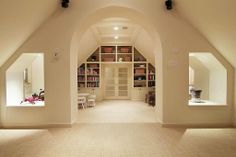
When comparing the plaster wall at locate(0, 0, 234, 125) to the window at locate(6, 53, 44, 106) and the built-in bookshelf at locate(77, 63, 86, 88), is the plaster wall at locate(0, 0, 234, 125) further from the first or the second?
the built-in bookshelf at locate(77, 63, 86, 88)

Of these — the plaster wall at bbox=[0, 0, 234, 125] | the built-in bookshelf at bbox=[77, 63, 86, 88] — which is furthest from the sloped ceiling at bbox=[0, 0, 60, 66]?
the built-in bookshelf at bbox=[77, 63, 86, 88]

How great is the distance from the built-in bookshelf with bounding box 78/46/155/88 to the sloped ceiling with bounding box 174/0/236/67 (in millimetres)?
5193

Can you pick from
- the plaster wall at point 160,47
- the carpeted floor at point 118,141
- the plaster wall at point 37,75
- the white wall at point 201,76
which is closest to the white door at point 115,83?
the plaster wall at point 37,75

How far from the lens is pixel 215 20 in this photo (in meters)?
3.48

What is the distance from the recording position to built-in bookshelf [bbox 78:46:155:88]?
9172 mm

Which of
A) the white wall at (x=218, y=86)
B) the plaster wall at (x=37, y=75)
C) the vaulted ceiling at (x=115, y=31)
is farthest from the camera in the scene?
the plaster wall at (x=37, y=75)

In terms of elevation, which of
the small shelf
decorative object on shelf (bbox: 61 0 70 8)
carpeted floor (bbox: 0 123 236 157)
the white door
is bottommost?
carpeted floor (bbox: 0 123 236 157)

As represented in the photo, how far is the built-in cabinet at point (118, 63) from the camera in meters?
9.19

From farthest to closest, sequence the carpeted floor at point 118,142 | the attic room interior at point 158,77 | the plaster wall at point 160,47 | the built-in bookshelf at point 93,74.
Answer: the built-in bookshelf at point 93,74, the plaster wall at point 160,47, the attic room interior at point 158,77, the carpeted floor at point 118,142

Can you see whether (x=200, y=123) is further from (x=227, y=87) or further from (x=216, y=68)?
(x=216, y=68)

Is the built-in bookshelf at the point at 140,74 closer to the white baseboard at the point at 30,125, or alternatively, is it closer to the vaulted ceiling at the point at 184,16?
the vaulted ceiling at the point at 184,16

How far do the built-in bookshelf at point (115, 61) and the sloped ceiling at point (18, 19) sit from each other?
501 centimetres

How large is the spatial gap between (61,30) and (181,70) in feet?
9.51

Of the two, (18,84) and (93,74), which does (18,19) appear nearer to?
(18,84)
